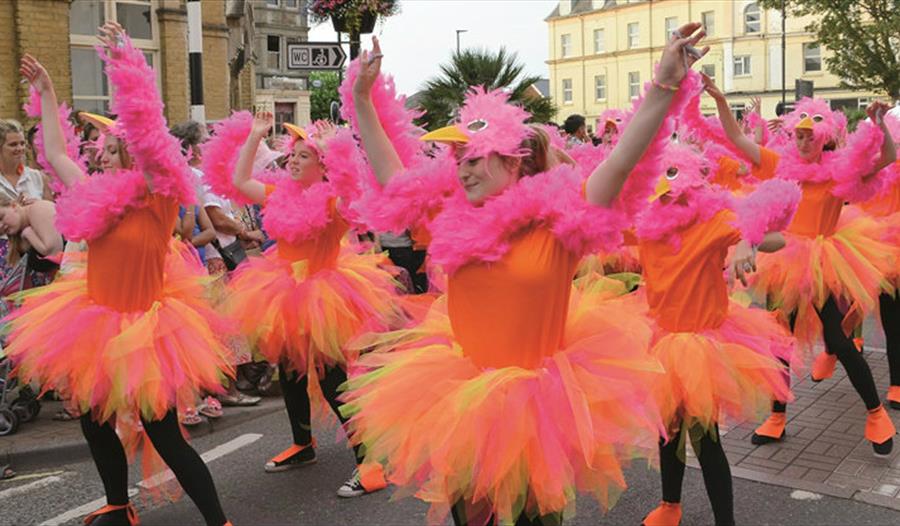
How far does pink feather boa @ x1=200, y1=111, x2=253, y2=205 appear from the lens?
5410 mm

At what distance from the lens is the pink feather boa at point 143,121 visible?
3857 millimetres

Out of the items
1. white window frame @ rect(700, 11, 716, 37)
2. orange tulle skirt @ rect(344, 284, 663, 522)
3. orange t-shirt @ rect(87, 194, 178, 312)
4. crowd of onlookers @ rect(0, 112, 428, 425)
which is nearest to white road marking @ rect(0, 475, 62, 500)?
crowd of onlookers @ rect(0, 112, 428, 425)

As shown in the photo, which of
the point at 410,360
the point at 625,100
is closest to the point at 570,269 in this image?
the point at 410,360

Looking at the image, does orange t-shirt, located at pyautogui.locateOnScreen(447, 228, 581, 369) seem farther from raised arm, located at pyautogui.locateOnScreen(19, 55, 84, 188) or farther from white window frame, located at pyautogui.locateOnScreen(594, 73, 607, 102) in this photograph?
white window frame, located at pyautogui.locateOnScreen(594, 73, 607, 102)

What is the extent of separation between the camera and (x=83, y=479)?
545cm

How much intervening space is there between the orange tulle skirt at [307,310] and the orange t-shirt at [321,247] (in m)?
0.04

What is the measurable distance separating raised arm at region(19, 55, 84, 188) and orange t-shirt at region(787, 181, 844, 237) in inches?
174

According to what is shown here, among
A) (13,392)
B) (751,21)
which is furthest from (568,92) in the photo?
(13,392)

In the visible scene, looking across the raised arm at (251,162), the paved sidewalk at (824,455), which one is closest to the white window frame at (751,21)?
the paved sidewalk at (824,455)

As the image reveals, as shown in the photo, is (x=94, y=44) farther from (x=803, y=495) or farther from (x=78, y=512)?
(x=803, y=495)

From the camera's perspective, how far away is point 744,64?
190 feet

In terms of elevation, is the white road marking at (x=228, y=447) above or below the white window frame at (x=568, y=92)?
below

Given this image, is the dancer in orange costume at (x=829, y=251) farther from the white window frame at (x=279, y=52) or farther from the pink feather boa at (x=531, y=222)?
the white window frame at (x=279, y=52)

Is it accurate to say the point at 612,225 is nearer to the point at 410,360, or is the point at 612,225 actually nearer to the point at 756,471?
the point at 410,360
